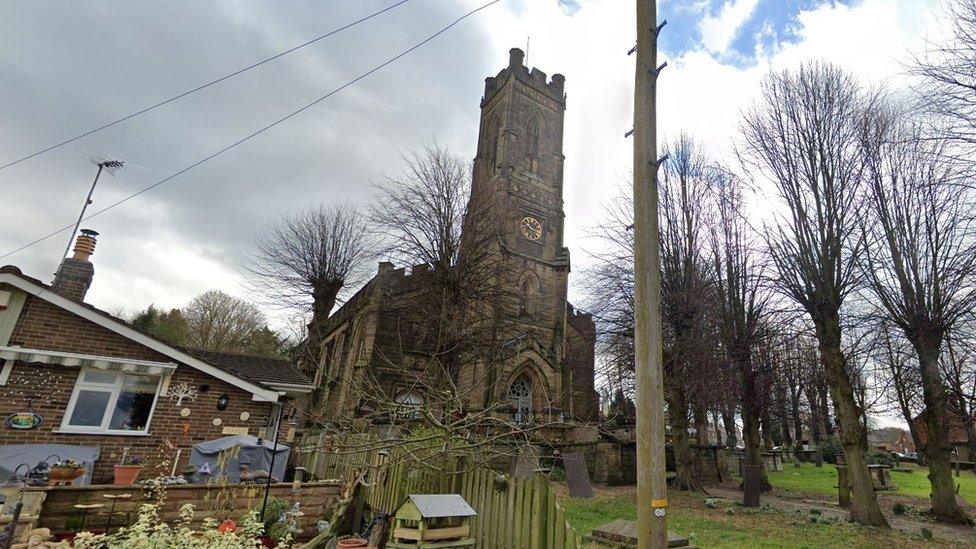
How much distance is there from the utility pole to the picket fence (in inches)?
34.6

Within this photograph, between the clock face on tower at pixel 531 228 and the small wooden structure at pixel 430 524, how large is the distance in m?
24.5

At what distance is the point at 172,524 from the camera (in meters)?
7.52

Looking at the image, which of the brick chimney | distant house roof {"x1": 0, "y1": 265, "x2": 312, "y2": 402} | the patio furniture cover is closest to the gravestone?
the patio furniture cover

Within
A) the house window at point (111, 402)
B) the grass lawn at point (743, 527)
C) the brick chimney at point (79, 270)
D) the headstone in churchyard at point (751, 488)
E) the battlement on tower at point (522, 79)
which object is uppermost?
the battlement on tower at point (522, 79)

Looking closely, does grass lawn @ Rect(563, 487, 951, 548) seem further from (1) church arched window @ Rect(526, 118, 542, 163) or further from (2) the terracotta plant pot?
(1) church arched window @ Rect(526, 118, 542, 163)

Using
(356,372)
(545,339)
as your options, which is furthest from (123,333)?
(545,339)

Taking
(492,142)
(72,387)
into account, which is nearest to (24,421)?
(72,387)

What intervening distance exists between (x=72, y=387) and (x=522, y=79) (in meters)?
31.4

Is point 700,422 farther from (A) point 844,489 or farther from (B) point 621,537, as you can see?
(B) point 621,537

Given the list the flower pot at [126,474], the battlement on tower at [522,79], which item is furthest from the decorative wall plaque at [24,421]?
the battlement on tower at [522,79]

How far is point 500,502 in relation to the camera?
18.9ft

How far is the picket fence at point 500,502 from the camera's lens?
197 inches

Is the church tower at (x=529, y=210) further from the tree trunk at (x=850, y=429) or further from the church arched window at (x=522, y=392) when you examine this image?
the tree trunk at (x=850, y=429)

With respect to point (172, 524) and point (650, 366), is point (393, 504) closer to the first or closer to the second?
point (172, 524)
